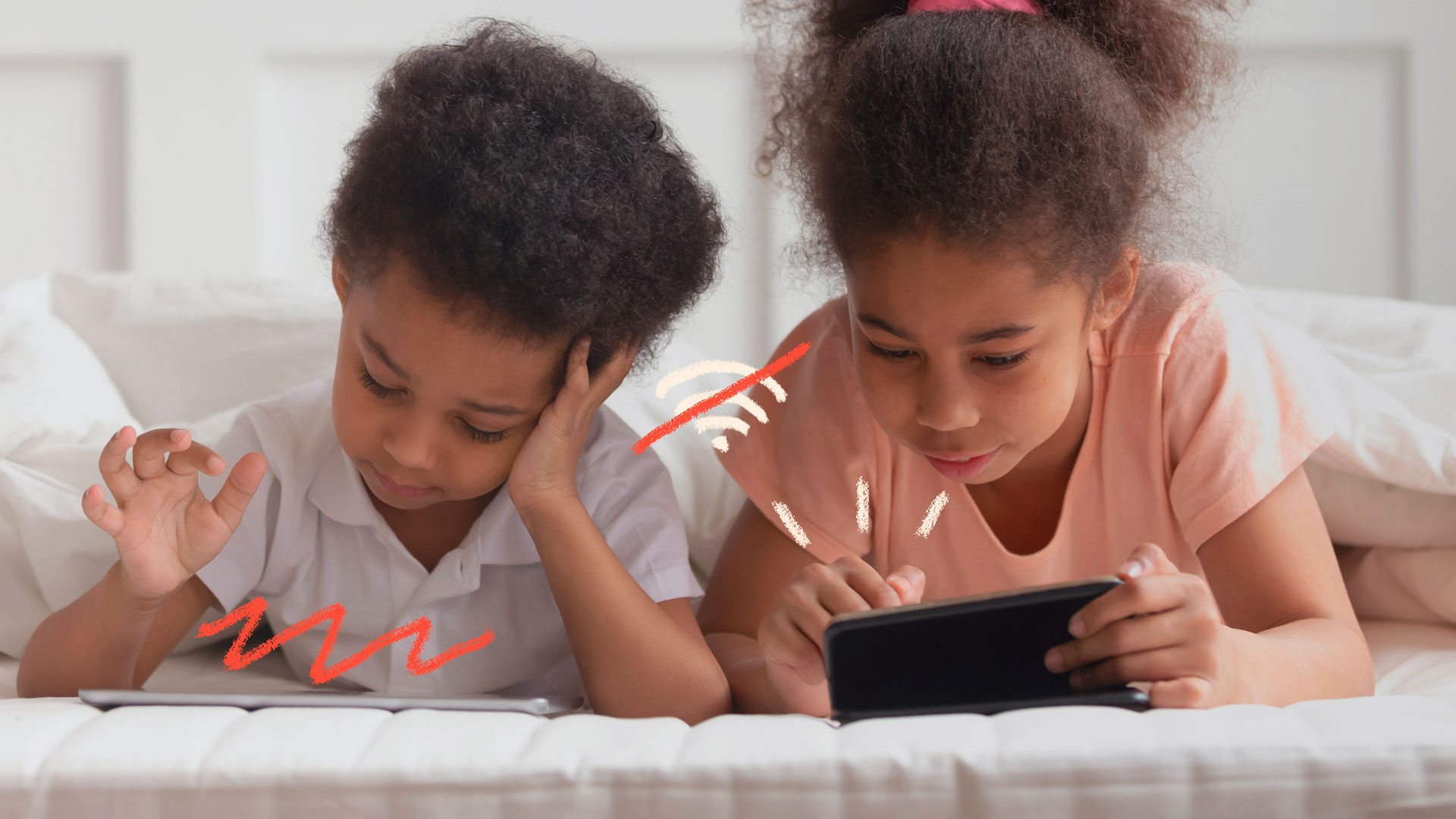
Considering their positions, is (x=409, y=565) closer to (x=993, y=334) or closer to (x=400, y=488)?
(x=400, y=488)

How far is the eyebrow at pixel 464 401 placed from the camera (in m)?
0.82

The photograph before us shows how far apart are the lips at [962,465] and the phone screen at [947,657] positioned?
0.20 m

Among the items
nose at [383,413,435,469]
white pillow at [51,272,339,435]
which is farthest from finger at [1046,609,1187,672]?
white pillow at [51,272,339,435]

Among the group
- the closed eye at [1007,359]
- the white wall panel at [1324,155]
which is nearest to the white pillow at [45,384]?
the closed eye at [1007,359]

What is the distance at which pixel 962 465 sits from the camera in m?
0.87

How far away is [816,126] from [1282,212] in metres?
1.21

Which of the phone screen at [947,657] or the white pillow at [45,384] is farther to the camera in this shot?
the white pillow at [45,384]

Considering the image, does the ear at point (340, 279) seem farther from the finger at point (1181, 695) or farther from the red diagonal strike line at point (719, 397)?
the finger at point (1181, 695)

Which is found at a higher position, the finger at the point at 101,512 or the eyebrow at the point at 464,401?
the eyebrow at the point at 464,401

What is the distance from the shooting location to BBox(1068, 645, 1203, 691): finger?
2.19ft

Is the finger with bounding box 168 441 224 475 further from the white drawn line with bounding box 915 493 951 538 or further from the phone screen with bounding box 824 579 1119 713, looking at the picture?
the white drawn line with bounding box 915 493 951 538

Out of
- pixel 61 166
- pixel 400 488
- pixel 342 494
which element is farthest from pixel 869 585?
pixel 61 166

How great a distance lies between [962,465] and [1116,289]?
7.1 inches

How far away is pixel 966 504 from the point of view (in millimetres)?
1004
